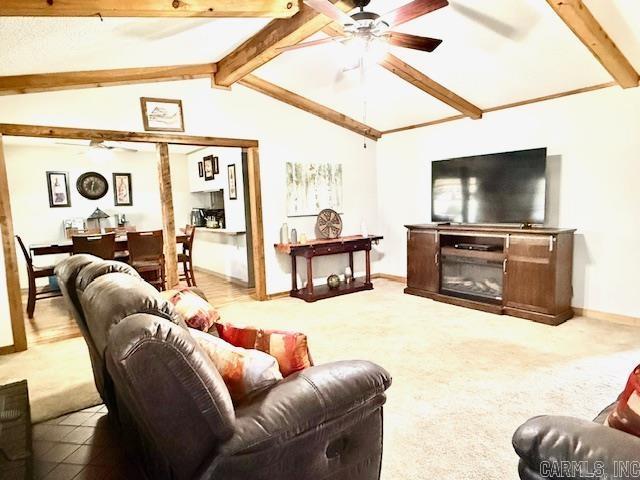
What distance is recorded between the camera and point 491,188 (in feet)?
14.7

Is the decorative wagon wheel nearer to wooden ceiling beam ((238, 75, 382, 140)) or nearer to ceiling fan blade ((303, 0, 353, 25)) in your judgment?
wooden ceiling beam ((238, 75, 382, 140))

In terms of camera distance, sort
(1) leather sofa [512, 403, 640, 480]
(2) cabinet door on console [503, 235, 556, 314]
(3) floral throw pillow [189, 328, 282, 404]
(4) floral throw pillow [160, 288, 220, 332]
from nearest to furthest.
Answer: (1) leather sofa [512, 403, 640, 480] < (3) floral throw pillow [189, 328, 282, 404] < (4) floral throw pillow [160, 288, 220, 332] < (2) cabinet door on console [503, 235, 556, 314]

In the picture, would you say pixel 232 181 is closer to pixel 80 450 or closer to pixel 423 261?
pixel 423 261

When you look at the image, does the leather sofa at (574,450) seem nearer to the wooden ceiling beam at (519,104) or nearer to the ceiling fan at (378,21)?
the ceiling fan at (378,21)

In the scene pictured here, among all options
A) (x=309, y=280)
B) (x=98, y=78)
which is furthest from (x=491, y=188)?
(x=98, y=78)

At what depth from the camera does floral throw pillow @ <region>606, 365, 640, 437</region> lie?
40.3 inches

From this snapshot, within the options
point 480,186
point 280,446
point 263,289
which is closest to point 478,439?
point 280,446

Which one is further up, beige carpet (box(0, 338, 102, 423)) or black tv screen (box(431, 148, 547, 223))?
black tv screen (box(431, 148, 547, 223))

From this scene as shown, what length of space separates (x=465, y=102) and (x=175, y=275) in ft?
13.2

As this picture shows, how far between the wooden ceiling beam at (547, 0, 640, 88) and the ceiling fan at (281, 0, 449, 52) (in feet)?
2.81

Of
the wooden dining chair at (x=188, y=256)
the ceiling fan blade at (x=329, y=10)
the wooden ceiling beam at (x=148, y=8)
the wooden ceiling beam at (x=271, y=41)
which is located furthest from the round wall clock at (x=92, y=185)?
the ceiling fan blade at (x=329, y=10)

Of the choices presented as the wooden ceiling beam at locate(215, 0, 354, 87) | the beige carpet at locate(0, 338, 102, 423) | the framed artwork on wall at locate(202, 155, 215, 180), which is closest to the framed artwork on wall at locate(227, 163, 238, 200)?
the framed artwork on wall at locate(202, 155, 215, 180)

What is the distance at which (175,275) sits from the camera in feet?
15.4

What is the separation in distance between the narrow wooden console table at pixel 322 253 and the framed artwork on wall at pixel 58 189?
4051 millimetres
